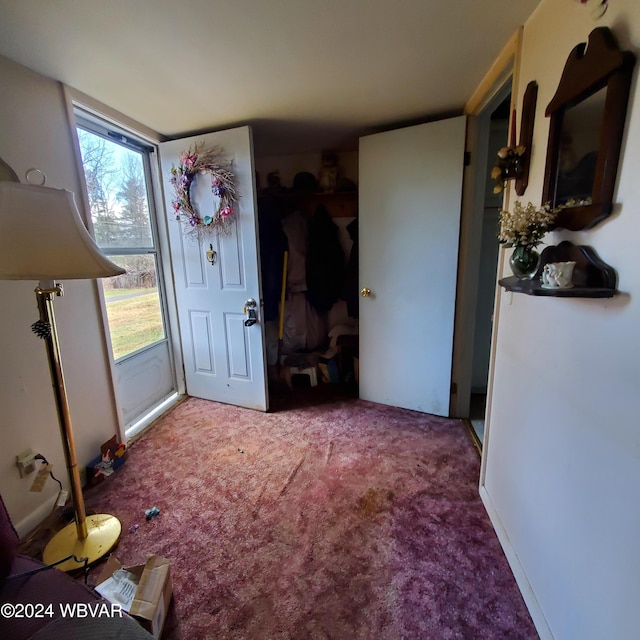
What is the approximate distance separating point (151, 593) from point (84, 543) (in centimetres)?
56

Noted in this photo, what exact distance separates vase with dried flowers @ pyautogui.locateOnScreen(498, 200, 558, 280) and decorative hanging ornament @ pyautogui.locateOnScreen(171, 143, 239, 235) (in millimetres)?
1737

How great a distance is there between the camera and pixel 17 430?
1.42 metres

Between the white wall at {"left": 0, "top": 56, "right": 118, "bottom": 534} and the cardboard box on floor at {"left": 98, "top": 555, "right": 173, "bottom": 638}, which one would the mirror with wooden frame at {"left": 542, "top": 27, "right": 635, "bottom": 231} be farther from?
the white wall at {"left": 0, "top": 56, "right": 118, "bottom": 534}

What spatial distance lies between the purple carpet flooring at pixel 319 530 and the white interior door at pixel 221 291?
0.40m

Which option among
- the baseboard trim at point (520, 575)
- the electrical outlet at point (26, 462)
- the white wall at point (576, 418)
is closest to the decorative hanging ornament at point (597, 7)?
the white wall at point (576, 418)

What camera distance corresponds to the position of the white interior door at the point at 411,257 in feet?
6.78

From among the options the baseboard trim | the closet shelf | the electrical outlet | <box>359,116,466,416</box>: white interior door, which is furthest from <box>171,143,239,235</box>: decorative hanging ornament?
the baseboard trim

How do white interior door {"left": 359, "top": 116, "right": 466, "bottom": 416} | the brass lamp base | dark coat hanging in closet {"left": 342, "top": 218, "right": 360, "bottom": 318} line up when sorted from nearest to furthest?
the brass lamp base, white interior door {"left": 359, "top": 116, "right": 466, "bottom": 416}, dark coat hanging in closet {"left": 342, "top": 218, "right": 360, "bottom": 318}

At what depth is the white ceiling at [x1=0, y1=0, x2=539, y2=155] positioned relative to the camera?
1.11 m

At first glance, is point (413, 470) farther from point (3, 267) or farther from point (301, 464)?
point (3, 267)

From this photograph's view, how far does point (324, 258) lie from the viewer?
9.18 ft

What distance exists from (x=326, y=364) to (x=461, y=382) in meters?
1.16

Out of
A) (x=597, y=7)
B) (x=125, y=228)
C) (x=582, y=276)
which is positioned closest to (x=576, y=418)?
(x=582, y=276)

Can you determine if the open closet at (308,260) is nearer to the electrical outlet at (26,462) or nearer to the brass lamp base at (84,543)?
the brass lamp base at (84,543)
